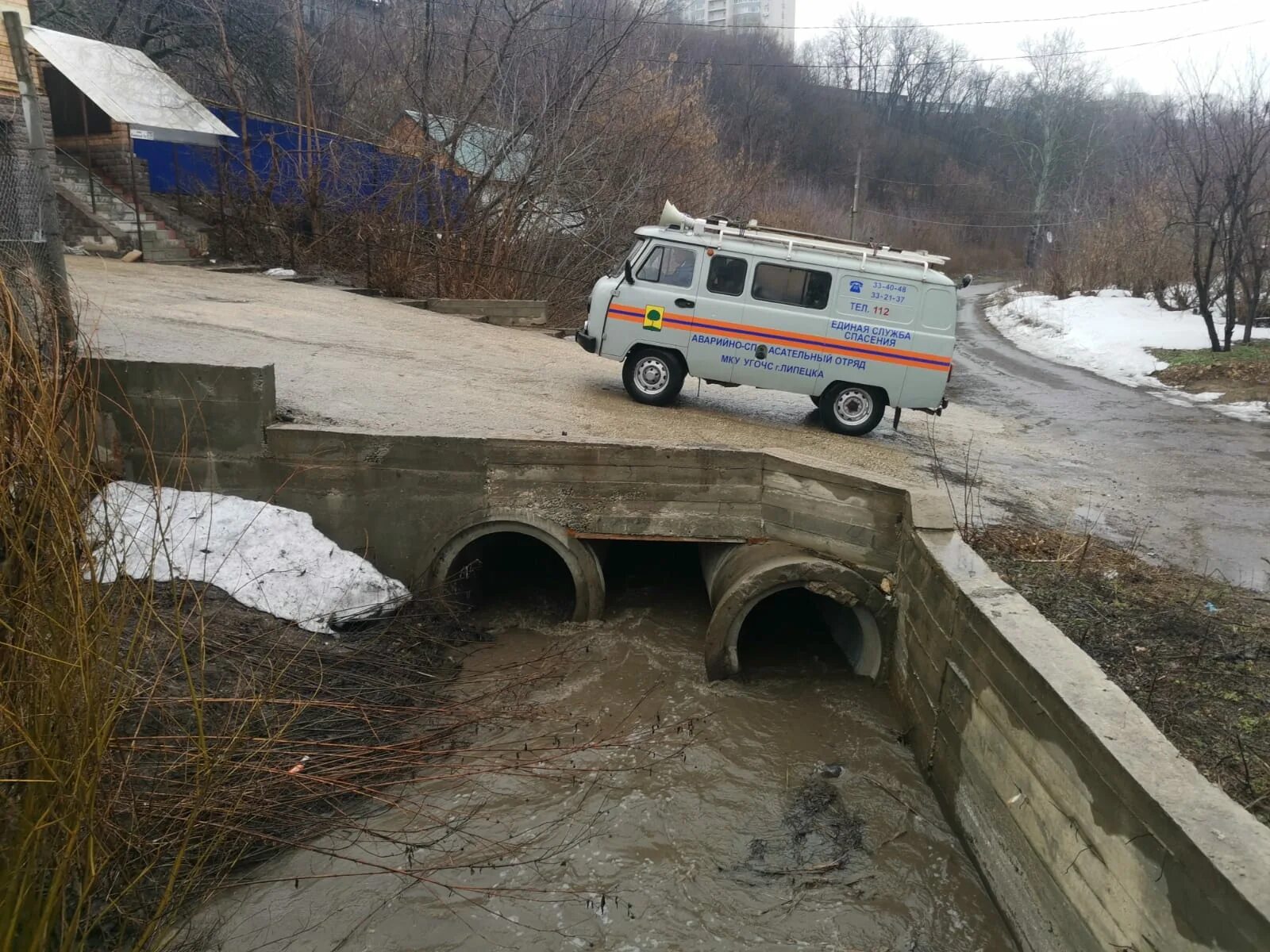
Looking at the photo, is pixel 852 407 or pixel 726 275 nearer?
pixel 726 275

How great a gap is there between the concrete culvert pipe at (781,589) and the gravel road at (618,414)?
1.56m

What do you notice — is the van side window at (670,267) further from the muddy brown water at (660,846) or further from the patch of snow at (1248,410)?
the patch of snow at (1248,410)

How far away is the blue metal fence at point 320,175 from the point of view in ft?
64.5

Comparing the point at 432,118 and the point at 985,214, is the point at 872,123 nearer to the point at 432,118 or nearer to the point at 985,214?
the point at 985,214

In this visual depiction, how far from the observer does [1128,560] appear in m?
7.46

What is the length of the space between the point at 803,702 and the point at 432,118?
18805 millimetres

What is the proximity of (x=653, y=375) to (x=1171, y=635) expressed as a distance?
632cm

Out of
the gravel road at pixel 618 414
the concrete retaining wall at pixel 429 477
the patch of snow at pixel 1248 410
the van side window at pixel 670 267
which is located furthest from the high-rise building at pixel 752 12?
the concrete retaining wall at pixel 429 477

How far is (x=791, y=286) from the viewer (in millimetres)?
10055

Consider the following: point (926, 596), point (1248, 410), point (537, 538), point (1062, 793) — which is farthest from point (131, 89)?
point (1248, 410)

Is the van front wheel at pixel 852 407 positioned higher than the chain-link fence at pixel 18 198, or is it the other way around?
the chain-link fence at pixel 18 198

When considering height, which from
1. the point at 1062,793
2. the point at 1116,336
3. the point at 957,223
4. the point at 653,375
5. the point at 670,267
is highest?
the point at 957,223

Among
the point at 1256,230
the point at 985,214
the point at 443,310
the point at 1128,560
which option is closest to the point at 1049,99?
the point at 985,214

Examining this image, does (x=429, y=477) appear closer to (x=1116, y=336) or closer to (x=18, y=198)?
(x=18, y=198)
